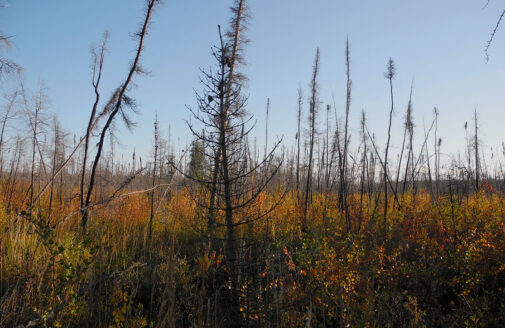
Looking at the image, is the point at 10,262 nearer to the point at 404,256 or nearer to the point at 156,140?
the point at 156,140

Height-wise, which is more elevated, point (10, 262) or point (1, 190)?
point (1, 190)

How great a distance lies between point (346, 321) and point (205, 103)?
281cm

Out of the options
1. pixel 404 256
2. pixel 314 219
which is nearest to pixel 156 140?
pixel 314 219

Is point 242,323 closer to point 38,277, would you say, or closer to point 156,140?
point 38,277

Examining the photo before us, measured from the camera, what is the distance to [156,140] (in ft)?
22.6

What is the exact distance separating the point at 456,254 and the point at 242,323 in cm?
401

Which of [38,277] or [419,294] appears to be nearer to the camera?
[38,277]

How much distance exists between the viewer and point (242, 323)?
108 inches

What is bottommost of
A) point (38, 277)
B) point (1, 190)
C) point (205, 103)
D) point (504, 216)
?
point (38, 277)

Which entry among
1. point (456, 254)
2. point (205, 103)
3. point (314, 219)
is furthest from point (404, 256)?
point (205, 103)

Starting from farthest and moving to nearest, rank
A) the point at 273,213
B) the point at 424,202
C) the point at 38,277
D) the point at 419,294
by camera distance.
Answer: the point at 424,202 < the point at 273,213 < the point at 419,294 < the point at 38,277

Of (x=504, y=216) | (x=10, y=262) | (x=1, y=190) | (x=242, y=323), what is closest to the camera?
(x=242, y=323)

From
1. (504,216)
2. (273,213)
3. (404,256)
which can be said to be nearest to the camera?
(404,256)

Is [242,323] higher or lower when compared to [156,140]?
lower
